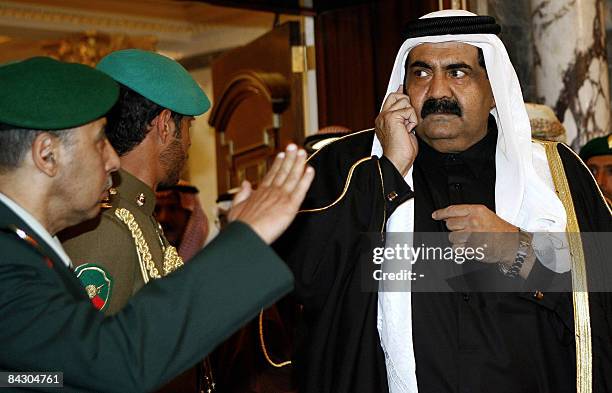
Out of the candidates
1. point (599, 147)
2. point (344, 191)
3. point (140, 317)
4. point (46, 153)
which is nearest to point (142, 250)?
point (344, 191)

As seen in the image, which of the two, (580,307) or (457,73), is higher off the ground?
(457,73)

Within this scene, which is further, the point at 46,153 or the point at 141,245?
the point at 141,245

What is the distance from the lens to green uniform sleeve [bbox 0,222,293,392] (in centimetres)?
171

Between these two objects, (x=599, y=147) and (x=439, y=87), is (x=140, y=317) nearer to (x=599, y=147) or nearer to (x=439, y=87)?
(x=439, y=87)

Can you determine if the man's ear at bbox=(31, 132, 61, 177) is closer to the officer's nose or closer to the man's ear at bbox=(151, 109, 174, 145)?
the man's ear at bbox=(151, 109, 174, 145)

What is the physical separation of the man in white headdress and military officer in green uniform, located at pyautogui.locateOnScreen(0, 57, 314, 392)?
916 mm

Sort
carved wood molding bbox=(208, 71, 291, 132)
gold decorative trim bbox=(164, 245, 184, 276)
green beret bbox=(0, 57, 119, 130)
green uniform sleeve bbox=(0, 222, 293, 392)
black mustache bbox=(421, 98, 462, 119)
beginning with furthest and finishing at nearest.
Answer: carved wood molding bbox=(208, 71, 291, 132), black mustache bbox=(421, 98, 462, 119), gold decorative trim bbox=(164, 245, 184, 276), green beret bbox=(0, 57, 119, 130), green uniform sleeve bbox=(0, 222, 293, 392)

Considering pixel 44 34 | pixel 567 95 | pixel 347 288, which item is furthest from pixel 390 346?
pixel 44 34

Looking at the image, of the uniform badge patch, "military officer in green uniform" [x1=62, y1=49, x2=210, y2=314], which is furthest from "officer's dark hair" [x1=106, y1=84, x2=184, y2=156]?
the uniform badge patch

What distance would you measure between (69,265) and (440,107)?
1596 millimetres

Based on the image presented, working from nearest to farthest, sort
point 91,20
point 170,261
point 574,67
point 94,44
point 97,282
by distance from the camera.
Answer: point 97,282
point 170,261
point 574,67
point 91,20
point 94,44

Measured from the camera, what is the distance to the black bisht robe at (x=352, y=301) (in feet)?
9.18

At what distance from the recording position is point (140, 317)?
5.73 feet

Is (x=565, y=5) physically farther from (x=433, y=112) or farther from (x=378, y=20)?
(x=433, y=112)
